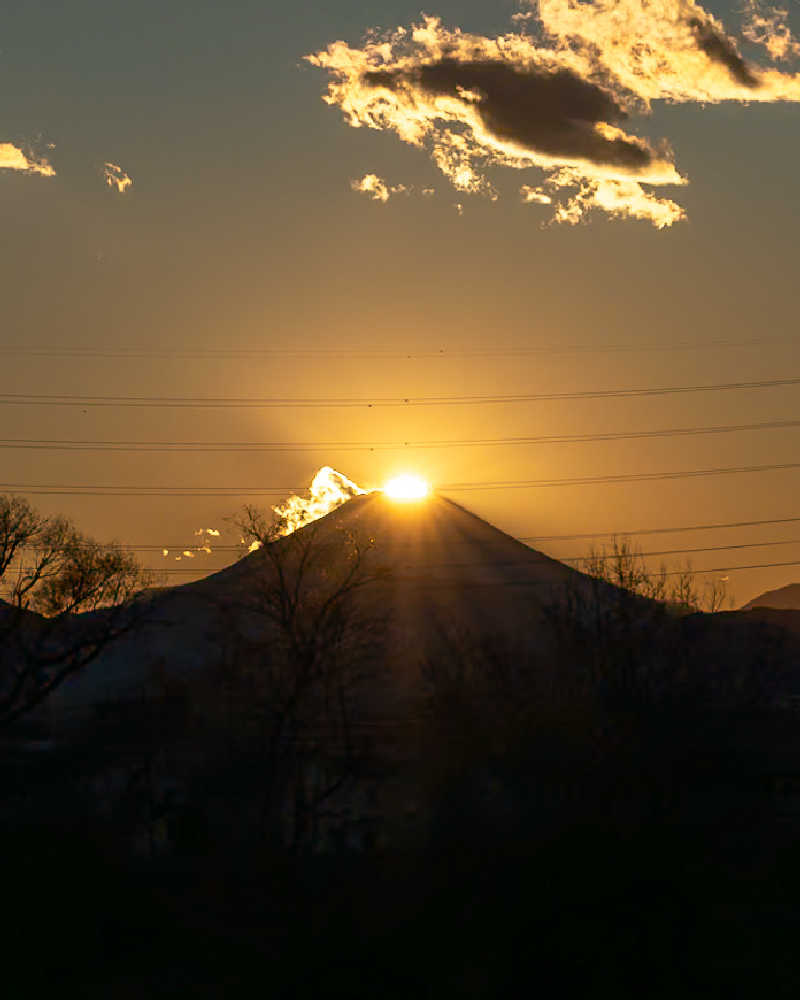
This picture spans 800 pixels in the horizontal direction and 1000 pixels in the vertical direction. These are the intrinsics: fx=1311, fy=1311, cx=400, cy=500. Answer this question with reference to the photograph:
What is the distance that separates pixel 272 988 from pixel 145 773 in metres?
A: 27.9

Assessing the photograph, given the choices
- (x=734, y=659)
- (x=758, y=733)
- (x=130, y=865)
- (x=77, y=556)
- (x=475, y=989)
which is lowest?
(x=475, y=989)

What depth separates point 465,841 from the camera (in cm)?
4888

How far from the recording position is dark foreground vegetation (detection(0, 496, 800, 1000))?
42562 mm

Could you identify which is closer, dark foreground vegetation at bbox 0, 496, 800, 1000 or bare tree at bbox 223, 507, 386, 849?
dark foreground vegetation at bbox 0, 496, 800, 1000

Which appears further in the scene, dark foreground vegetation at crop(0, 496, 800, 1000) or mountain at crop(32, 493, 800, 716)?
mountain at crop(32, 493, 800, 716)

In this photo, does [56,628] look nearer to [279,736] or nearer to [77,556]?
[77,556]

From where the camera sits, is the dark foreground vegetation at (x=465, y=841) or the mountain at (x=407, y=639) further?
the mountain at (x=407, y=639)

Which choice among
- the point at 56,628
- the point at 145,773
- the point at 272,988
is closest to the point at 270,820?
the point at 145,773

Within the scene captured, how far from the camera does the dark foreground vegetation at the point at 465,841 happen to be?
42.6m

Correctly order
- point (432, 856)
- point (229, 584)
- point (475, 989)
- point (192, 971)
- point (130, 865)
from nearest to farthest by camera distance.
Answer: point (475, 989) < point (192, 971) < point (432, 856) < point (130, 865) < point (229, 584)

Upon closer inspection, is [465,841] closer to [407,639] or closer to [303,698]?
[303,698]

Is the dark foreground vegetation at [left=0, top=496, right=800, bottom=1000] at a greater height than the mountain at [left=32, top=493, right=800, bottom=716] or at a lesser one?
lesser

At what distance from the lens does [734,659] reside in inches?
2586

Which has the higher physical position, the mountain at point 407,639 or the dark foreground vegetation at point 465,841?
the mountain at point 407,639
